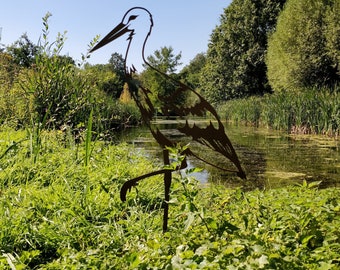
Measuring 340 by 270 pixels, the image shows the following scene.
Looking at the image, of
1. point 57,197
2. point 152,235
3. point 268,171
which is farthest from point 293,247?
point 268,171

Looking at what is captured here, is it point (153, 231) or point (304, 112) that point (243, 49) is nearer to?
point (304, 112)

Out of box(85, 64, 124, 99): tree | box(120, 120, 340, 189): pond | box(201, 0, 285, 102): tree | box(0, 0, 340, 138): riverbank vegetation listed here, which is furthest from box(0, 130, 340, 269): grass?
box(201, 0, 285, 102): tree

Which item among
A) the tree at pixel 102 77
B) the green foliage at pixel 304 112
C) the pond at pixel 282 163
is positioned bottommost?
the pond at pixel 282 163

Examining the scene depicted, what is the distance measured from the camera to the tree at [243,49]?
20844 mm

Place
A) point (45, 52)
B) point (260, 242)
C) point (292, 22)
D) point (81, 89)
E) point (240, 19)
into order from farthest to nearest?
1. point (240, 19)
2. point (292, 22)
3. point (81, 89)
4. point (45, 52)
5. point (260, 242)

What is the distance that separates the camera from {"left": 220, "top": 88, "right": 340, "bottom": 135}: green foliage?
972cm

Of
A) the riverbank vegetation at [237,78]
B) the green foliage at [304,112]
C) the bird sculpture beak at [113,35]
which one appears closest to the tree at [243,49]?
the riverbank vegetation at [237,78]

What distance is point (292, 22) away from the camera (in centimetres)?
1401

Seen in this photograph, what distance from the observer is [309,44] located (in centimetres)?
1339

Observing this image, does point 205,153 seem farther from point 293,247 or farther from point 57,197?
point 293,247

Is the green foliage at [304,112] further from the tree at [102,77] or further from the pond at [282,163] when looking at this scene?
the tree at [102,77]

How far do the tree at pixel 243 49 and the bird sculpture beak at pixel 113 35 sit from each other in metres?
19.4

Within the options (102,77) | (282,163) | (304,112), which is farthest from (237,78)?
(282,163)

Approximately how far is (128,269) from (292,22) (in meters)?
14.1
